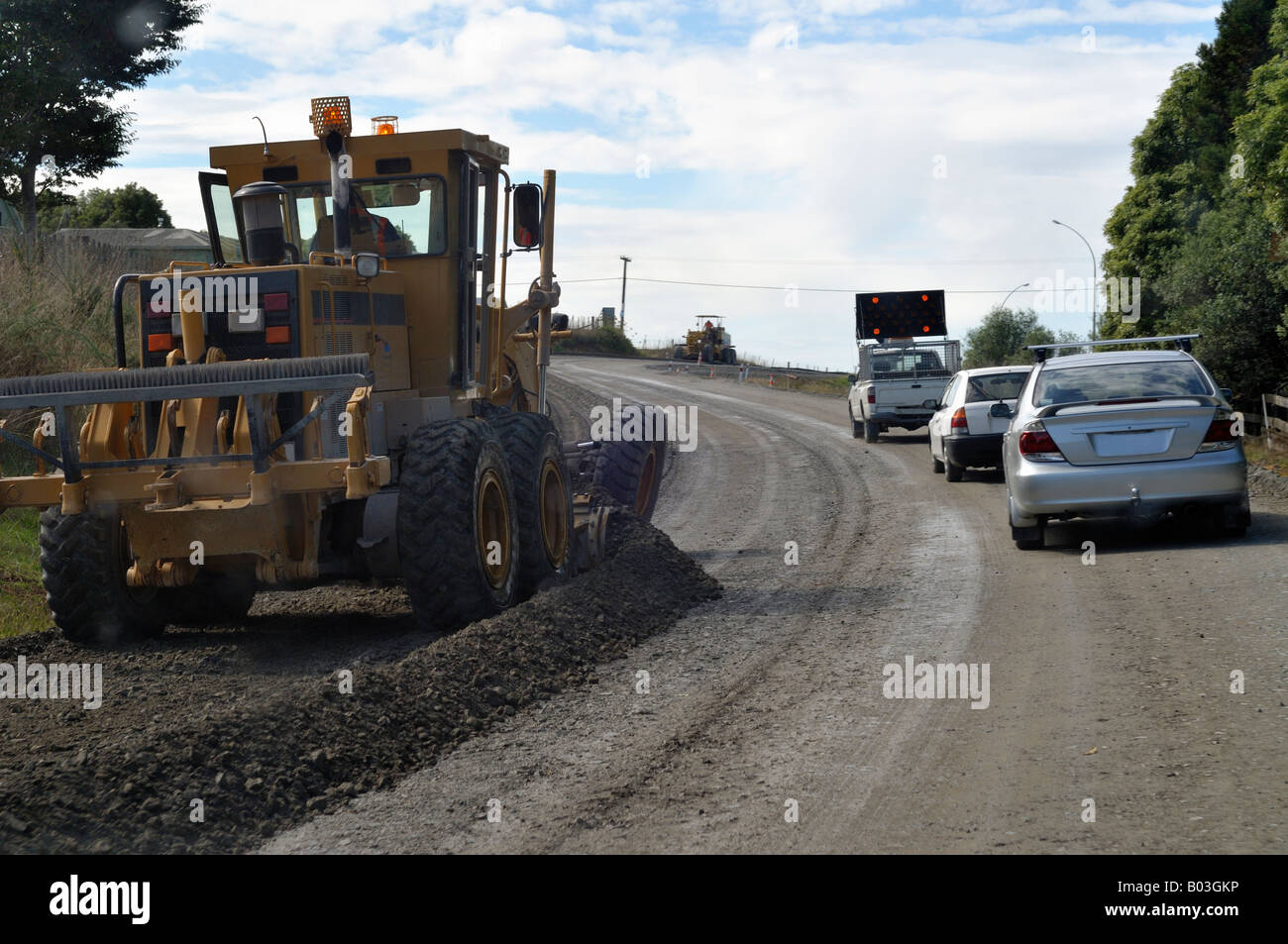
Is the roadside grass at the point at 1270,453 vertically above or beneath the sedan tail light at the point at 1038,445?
beneath

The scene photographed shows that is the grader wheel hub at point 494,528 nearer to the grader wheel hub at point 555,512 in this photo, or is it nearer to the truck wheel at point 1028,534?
the grader wheel hub at point 555,512

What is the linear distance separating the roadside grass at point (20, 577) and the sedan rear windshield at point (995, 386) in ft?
38.0

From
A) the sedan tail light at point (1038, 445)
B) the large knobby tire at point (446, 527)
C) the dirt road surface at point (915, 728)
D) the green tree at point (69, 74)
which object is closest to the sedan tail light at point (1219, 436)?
the dirt road surface at point (915, 728)

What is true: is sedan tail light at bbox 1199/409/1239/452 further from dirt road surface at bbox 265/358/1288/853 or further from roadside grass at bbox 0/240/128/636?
roadside grass at bbox 0/240/128/636

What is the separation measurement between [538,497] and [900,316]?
22353mm

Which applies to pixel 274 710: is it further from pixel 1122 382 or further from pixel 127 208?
pixel 127 208

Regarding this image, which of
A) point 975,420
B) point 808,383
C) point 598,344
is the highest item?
point 598,344

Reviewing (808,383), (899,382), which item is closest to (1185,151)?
(808,383)

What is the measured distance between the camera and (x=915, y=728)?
20.2ft

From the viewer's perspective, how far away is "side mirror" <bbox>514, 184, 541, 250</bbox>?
10195 mm

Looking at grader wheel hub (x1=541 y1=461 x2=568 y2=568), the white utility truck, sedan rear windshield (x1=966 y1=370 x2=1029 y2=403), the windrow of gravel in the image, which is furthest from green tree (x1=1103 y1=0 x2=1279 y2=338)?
the windrow of gravel

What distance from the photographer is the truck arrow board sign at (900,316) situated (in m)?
30.7

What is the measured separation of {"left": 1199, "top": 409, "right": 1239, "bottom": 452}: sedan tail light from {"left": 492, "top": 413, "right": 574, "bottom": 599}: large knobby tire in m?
5.18

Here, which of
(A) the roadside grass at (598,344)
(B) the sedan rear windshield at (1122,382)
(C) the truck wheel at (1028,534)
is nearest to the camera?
(B) the sedan rear windshield at (1122,382)
